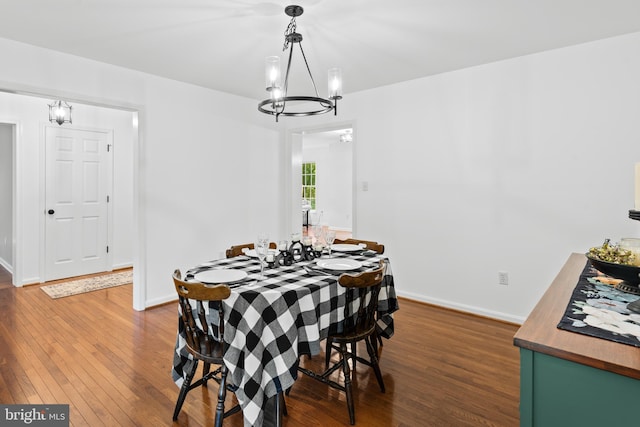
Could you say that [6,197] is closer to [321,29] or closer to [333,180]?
[321,29]

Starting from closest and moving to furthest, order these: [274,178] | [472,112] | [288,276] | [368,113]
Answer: [288,276] → [472,112] → [368,113] → [274,178]

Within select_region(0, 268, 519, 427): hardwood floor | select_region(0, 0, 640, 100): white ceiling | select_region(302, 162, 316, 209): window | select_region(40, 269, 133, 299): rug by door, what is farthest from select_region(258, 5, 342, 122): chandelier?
select_region(302, 162, 316, 209): window

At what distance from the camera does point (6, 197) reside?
521 centimetres

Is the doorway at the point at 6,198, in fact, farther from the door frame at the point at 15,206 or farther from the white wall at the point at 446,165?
the white wall at the point at 446,165

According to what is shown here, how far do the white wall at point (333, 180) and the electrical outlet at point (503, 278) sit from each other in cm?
657

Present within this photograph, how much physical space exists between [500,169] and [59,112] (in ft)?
16.7

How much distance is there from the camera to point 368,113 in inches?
166

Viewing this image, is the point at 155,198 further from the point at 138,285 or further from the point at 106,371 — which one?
the point at 106,371

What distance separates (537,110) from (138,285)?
13.8ft

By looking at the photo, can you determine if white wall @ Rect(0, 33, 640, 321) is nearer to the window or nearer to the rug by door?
the rug by door

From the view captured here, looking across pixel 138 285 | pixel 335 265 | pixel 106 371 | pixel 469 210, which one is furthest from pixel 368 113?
pixel 106 371

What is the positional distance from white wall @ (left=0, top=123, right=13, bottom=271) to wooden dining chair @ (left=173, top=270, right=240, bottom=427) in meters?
4.75

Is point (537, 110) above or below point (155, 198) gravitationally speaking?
above

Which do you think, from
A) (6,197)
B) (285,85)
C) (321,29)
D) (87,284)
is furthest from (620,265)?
(6,197)
